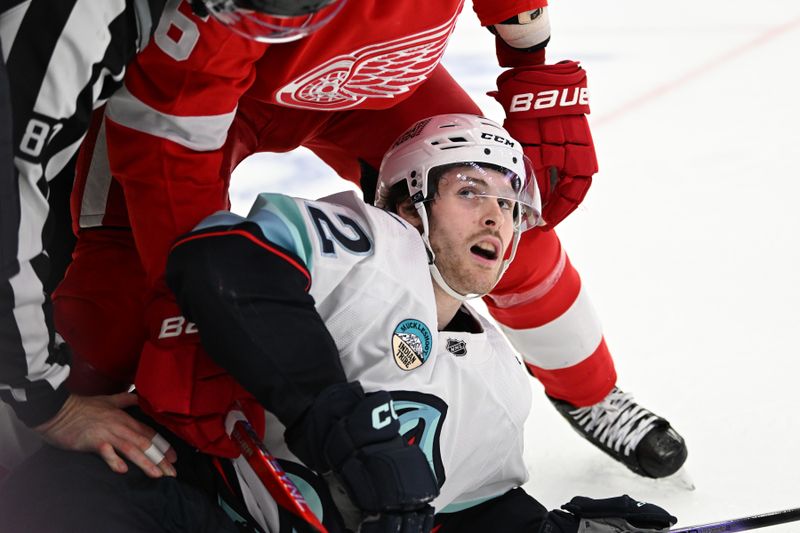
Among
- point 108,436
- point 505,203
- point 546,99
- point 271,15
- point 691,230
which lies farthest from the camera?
point 691,230

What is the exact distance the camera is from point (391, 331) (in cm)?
159

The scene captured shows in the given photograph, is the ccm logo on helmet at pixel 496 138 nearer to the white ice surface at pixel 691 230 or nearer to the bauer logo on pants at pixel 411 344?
the bauer logo on pants at pixel 411 344

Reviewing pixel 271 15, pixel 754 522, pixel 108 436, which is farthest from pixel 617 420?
pixel 271 15

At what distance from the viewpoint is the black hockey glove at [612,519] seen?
68.0 inches

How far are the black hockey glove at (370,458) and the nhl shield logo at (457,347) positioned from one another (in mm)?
310

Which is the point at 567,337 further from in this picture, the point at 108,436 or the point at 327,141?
the point at 108,436

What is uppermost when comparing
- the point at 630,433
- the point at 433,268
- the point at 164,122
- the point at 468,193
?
the point at 164,122

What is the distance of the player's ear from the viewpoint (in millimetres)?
1838

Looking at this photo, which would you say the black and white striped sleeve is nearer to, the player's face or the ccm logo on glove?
the ccm logo on glove

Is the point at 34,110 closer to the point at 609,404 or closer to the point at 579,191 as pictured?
the point at 579,191

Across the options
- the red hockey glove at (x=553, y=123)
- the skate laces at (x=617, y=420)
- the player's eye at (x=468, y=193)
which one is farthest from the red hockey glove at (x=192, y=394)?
the skate laces at (x=617, y=420)

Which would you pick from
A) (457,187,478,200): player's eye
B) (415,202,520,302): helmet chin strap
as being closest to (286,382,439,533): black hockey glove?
(415,202,520,302): helmet chin strap

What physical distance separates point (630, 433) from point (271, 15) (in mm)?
1285

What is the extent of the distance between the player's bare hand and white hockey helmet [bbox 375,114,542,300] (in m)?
0.51
